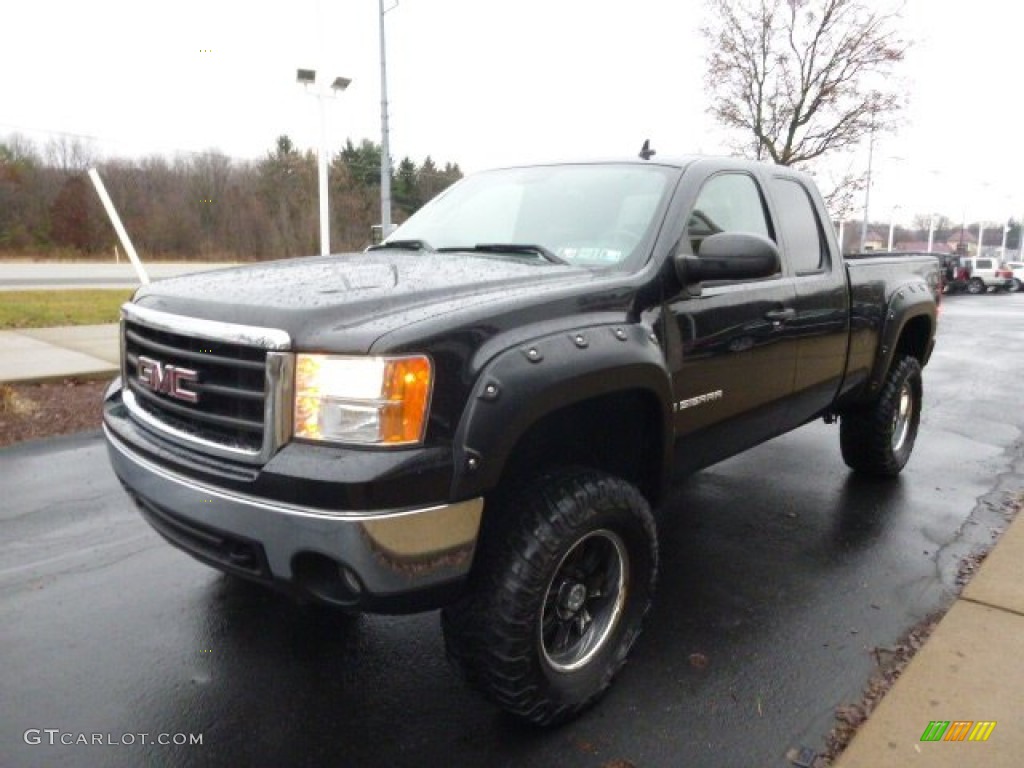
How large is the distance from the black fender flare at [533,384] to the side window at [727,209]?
800 mm

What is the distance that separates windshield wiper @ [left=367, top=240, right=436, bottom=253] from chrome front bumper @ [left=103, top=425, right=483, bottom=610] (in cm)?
159

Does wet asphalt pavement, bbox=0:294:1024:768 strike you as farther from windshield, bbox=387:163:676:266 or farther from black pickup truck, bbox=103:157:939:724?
windshield, bbox=387:163:676:266

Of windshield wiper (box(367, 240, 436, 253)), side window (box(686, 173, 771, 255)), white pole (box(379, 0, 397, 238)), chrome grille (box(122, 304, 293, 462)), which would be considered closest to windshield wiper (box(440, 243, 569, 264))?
windshield wiper (box(367, 240, 436, 253))

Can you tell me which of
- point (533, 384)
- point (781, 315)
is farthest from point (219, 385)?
point (781, 315)

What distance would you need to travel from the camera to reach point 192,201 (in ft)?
167

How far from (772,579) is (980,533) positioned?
1569 millimetres

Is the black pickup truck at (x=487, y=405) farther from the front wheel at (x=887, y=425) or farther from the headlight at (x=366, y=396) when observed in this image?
the front wheel at (x=887, y=425)

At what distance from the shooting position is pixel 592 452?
2.87m

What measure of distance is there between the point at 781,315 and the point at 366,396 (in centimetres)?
228

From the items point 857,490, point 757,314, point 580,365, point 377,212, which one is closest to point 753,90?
point 857,490

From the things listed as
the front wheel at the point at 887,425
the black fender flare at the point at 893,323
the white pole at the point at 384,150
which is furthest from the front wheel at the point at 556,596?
the white pole at the point at 384,150

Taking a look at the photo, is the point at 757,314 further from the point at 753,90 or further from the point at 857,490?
the point at 753,90

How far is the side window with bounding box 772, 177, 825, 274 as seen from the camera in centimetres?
390

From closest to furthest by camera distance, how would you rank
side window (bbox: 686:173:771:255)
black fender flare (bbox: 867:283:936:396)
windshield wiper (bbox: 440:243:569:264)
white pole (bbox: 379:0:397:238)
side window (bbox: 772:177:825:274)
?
windshield wiper (bbox: 440:243:569:264)
side window (bbox: 686:173:771:255)
side window (bbox: 772:177:825:274)
black fender flare (bbox: 867:283:936:396)
white pole (bbox: 379:0:397:238)
